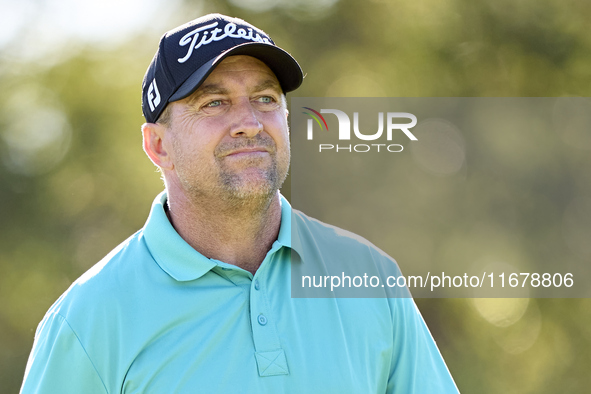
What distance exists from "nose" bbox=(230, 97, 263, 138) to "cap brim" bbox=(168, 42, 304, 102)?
128 mm

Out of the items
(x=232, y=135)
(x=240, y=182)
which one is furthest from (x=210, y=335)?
(x=232, y=135)

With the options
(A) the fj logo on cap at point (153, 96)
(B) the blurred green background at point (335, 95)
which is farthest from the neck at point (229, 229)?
(B) the blurred green background at point (335, 95)

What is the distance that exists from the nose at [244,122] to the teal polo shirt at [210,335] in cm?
33

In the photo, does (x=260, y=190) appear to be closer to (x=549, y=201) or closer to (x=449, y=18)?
(x=549, y=201)

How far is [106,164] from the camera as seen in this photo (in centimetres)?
584

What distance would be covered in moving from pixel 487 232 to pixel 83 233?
11.6 feet

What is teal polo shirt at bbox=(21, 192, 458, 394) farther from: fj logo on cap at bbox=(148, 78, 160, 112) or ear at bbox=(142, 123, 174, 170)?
fj logo on cap at bbox=(148, 78, 160, 112)

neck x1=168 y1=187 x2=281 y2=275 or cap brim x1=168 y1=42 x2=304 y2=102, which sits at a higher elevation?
cap brim x1=168 y1=42 x2=304 y2=102

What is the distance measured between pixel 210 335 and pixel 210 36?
83cm

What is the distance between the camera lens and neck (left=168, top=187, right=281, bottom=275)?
5.74ft

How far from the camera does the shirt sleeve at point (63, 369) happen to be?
4.84 feet

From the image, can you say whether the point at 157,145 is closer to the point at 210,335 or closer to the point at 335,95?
the point at 210,335

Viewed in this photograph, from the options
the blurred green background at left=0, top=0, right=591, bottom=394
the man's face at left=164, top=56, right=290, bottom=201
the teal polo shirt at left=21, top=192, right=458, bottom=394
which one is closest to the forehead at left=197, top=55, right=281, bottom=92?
the man's face at left=164, top=56, right=290, bottom=201

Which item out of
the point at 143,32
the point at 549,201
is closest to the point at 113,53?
the point at 143,32
